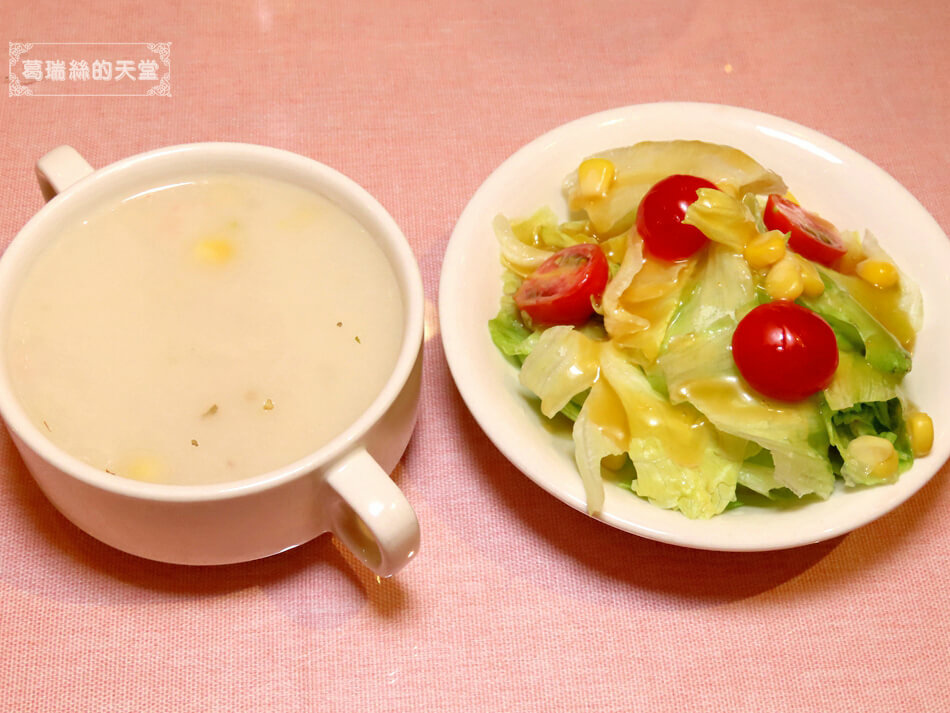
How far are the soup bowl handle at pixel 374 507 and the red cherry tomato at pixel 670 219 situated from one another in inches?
20.6

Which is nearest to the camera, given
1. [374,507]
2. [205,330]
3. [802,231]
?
[374,507]

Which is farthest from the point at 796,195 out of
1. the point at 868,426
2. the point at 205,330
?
the point at 205,330

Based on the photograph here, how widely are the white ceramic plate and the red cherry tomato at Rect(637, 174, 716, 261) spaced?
0.70 ft

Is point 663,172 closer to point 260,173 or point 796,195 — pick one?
point 796,195

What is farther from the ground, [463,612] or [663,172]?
[663,172]

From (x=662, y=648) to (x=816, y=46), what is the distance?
4.14 ft

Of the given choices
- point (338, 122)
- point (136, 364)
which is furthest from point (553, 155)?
point (136, 364)

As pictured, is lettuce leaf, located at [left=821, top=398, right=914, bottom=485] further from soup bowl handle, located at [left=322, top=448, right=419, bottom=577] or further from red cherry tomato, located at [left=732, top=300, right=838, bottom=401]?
soup bowl handle, located at [left=322, top=448, right=419, bottom=577]

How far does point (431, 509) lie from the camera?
128 cm

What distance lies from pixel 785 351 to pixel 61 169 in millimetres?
917

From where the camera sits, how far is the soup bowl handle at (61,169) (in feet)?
3.83

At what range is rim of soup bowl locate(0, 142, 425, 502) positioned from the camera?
931mm

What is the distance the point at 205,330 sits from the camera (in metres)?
1.08

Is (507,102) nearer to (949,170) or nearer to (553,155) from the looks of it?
(553,155)
